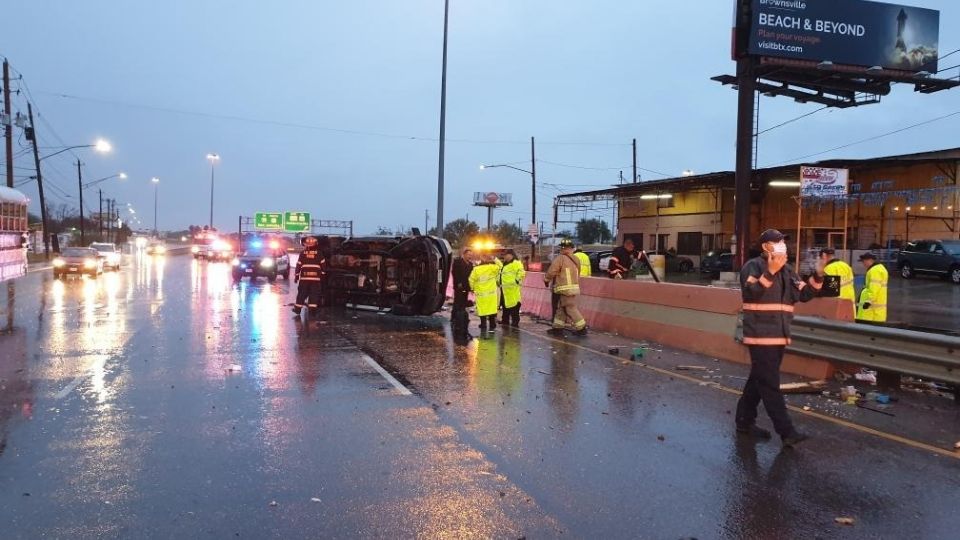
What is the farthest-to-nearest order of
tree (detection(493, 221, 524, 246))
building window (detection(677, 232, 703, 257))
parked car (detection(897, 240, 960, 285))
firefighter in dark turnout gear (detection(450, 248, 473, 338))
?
tree (detection(493, 221, 524, 246)) < building window (detection(677, 232, 703, 257)) < parked car (detection(897, 240, 960, 285)) < firefighter in dark turnout gear (detection(450, 248, 473, 338))

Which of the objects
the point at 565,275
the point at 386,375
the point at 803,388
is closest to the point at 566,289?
the point at 565,275

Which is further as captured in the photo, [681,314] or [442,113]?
[442,113]

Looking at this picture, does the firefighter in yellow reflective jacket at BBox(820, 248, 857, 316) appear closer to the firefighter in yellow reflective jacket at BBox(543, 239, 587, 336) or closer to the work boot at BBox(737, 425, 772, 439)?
the firefighter in yellow reflective jacket at BBox(543, 239, 587, 336)

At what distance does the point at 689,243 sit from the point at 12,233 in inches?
1471

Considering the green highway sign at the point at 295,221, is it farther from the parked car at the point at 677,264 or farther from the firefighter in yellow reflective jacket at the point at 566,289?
the firefighter in yellow reflective jacket at the point at 566,289

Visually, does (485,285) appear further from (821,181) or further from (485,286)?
(821,181)

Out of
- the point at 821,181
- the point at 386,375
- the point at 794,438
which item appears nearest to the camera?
the point at 794,438

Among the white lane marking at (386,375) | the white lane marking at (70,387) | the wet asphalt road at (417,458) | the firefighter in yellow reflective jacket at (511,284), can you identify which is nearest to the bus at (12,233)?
the wet asphalt road at (417,458)

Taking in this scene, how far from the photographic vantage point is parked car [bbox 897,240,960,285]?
26.7 meters

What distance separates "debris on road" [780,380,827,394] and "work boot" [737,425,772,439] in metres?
1.82

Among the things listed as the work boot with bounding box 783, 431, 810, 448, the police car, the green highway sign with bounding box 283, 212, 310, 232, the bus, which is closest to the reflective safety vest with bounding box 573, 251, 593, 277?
the work boot with bounding box 783, 431, 810, 448

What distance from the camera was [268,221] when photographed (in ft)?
203

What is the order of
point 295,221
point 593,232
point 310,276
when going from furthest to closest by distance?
1. point 593,232
2. point 295,221
3. point 310,276

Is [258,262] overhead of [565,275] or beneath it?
beneath
